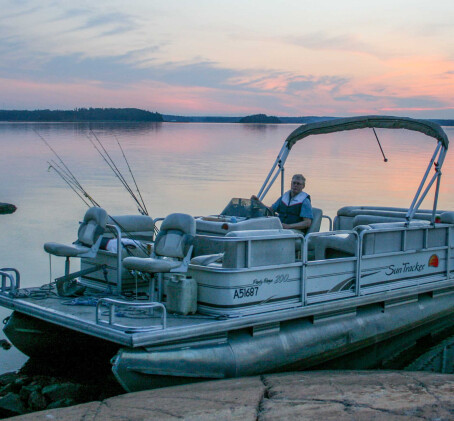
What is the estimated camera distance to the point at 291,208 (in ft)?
26.5

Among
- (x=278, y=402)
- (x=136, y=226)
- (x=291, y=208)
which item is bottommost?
(x=278, y=402)

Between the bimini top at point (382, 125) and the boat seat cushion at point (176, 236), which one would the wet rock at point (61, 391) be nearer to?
the boat seat cushion at point (176, 236)

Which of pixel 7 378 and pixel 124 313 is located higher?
pixel 124 313

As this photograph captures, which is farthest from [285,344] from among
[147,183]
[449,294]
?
[147,183]

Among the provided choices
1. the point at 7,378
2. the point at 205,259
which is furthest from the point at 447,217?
the point at 7,378

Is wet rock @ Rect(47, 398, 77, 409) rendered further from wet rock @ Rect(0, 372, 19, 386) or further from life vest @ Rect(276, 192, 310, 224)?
life vest @ Rect(276, 192, 310, 224)

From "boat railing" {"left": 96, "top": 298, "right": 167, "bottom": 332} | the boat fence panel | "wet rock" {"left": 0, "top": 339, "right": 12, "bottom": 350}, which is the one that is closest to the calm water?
"wet rock" {"left": 0, "top": 339, "right": 12, "bottom": 350}

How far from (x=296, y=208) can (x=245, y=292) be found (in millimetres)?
2133

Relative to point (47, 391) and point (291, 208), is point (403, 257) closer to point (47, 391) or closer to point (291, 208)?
point (291, 208)

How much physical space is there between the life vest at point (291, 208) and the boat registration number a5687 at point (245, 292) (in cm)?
196

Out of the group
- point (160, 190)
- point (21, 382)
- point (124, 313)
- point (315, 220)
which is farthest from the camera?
point (160, 190)

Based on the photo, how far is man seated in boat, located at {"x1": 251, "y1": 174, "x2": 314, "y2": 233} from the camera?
7.96m

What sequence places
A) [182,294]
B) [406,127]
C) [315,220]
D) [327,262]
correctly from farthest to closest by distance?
[406,127], [315,220], [327,262], [182,294]

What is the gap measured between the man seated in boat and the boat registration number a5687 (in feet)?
5.88
